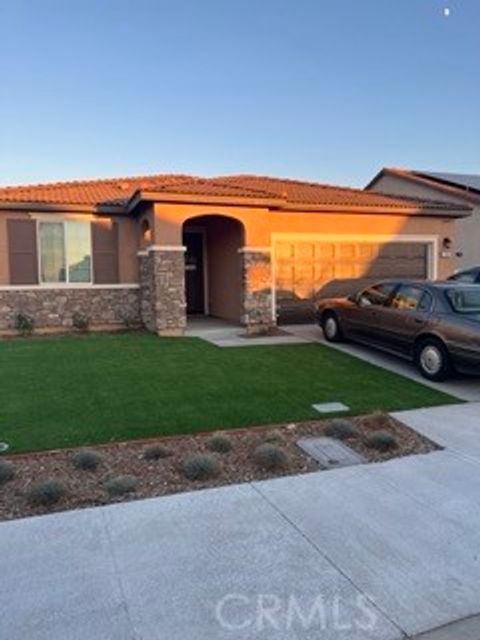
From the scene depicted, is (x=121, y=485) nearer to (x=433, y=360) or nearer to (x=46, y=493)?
(x=46, y=493)

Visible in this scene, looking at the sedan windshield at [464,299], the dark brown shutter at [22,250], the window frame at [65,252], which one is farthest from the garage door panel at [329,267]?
the sedan windshield at [464,299]

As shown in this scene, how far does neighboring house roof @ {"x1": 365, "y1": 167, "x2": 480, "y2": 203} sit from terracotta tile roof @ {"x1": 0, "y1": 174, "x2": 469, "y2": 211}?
703 centimetres

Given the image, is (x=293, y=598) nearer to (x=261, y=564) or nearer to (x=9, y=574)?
(x=261, y=564)

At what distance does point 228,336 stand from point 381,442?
7763 mm

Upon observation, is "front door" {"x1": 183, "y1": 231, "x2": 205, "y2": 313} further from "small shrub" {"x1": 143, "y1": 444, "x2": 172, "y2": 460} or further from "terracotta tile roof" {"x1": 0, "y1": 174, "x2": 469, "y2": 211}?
"small shrub" {"x1": 143, "y1": 444, "x2": 172, "y2": 460}

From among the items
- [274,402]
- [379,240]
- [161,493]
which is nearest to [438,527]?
[161,493]

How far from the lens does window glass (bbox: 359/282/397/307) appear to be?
10.3 meters

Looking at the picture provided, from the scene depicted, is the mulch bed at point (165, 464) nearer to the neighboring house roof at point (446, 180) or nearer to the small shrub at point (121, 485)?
the small shrub at point (121, 485)

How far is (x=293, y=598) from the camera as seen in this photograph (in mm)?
3168

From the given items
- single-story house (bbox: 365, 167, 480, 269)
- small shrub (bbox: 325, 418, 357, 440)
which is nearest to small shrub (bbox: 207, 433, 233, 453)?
small shrub (bbox: 325, 418, 357, 440)

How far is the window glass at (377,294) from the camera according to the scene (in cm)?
1034

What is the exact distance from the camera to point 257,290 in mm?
14062

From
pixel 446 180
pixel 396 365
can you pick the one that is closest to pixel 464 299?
pixel 396 365

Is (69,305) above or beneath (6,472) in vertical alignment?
above
